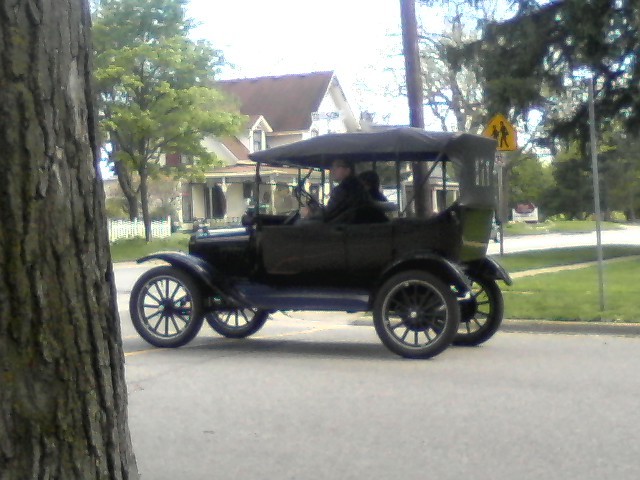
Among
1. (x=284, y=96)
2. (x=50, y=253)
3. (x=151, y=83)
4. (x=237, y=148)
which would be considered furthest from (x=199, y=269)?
(x=284, y=96)

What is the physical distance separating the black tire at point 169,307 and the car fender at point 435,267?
79.7 inches

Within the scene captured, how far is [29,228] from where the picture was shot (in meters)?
3.46

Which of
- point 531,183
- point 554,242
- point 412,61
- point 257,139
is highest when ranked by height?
point 257,139

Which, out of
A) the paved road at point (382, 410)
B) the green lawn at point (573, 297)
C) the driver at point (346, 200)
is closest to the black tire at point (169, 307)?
the paved road at point (382, 410)

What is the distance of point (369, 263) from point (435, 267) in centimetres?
77

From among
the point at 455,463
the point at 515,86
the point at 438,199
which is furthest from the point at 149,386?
the point at 515,86

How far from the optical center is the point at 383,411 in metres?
→ 8.34

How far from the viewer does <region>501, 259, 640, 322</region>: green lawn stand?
13719mm

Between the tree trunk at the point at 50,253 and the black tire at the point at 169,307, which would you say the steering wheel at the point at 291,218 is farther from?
the tree trunk at the point at 50,253

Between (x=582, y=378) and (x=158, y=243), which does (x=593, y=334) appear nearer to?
(x=582, y=378)

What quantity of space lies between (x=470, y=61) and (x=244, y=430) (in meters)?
23.1

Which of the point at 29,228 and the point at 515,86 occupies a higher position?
the point at 515,86

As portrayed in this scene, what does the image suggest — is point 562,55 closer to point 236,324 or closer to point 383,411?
point 236,324

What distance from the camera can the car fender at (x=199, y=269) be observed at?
1159cm
